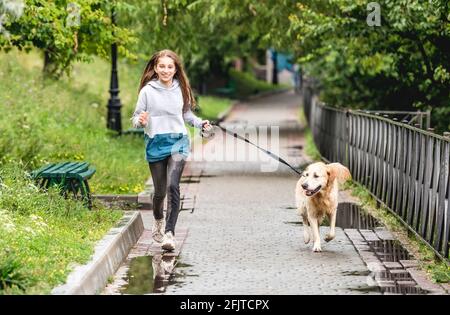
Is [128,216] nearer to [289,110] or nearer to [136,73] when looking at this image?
[136,73]

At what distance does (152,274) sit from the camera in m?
10.4

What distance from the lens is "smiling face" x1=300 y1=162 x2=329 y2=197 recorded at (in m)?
11.8

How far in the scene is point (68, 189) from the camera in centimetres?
1346

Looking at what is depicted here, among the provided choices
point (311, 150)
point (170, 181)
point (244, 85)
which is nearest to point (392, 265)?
point (170, 181)

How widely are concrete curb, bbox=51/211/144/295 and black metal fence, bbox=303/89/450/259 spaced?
3111 mm

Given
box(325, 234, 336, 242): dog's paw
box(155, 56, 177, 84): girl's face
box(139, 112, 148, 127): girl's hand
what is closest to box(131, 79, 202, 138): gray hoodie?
box(155, 56, 177, 84): girl's face

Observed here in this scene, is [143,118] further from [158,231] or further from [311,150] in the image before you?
[311,150]

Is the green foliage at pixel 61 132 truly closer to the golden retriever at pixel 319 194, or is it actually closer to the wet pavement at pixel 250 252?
the wet pavement at pixel 250 252

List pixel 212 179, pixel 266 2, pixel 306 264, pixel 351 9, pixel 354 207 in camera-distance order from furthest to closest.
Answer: pixel 266 2, pixel 212 179, pixel 351 9, pixel 354 207, pixel 306 264

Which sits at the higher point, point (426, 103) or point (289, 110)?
point (426, 103)

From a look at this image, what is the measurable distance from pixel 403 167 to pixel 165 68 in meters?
3.51

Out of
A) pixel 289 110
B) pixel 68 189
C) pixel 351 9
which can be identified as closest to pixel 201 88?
pixel 289 110

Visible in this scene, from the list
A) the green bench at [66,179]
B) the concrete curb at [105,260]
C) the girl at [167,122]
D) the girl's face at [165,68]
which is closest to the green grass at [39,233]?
the concrete curb at [105,260]
